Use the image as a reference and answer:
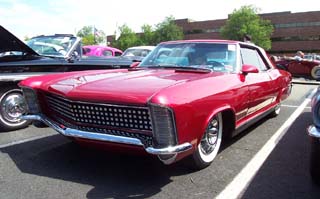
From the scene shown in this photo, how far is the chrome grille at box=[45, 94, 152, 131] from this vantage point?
10.5 ft

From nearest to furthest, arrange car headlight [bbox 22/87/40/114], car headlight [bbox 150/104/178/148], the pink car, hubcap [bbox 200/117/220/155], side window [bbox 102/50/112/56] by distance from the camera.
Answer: car headlight [bbox 150/104/178/148] < hubcap [bbox 200/117/220/155] < car headlight [bbox 22/87/40/114] < the pink car < side window [bbox 102/50/112/56]

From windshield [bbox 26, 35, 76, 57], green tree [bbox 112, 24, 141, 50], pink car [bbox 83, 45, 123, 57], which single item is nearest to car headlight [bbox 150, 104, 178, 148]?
windshield [bbox 26, 35, 76, 57]

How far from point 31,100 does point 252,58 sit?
320 centimetres

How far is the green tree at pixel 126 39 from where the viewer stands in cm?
8200

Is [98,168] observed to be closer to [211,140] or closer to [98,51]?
[211,140]

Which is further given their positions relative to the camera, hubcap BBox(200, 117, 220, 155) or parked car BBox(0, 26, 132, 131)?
parked car BBox(0, 26, 132, 131)

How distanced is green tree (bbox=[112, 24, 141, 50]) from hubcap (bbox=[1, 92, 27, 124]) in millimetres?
76841

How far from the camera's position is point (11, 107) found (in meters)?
5.42

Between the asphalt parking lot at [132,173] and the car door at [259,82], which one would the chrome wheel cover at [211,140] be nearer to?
the asphalt parking lot at [132,173]

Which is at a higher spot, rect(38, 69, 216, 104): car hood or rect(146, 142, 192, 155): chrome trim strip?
rect(38, 69, 216, 104): car hood

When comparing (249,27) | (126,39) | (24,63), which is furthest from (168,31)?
(24,63)

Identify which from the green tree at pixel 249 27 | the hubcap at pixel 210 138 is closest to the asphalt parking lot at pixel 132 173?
the hubcap at pixel 210 138

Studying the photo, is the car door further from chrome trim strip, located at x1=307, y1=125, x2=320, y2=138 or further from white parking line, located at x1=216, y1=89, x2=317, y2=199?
chrome trim strip, located at x1=307, y1=125, x2=320, y2=138

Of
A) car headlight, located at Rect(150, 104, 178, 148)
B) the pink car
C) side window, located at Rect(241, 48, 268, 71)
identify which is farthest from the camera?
the pink car
